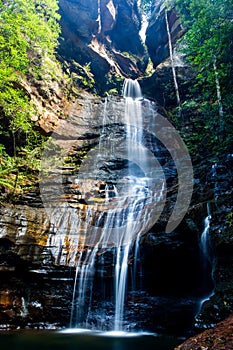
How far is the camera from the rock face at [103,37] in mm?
23516

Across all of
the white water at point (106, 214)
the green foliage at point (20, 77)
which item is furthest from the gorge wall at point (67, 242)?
the green foliage at point (20, 77)

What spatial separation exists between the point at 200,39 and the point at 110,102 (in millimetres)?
9287

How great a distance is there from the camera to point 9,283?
9078 millimetres

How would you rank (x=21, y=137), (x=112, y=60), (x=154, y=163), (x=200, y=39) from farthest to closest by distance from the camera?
(x=112, y=60)
(x=154, y=163)
(x=21, y=137)
(x=200, y=39)

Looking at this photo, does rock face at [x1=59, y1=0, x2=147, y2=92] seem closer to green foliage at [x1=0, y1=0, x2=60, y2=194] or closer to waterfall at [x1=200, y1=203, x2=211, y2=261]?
green foliage at [x1=0, y1=0, x2=60, y2=194]

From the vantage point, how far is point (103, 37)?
27.0 meters

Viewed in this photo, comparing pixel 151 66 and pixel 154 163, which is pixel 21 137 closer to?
pixel 154 163

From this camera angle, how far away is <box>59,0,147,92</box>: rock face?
77.2 feet

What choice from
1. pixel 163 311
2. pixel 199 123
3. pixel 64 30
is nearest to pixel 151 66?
pixel 64 30

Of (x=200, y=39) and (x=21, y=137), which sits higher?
(x=200, y=39)

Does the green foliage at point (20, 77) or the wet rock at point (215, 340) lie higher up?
the green foliage at point (20, 77)

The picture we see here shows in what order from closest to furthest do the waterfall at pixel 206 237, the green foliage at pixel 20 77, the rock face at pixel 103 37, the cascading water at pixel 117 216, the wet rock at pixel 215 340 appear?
the wet rock at pixel 215 340, the waterfall at pixel 206 237, the cascading water at pixel 117 216, the green foliage at pixel 20 77, the rock face at pixel 103 37

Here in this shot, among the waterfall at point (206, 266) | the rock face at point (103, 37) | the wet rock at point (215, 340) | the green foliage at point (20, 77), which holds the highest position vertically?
the rock face at point (103, 37)

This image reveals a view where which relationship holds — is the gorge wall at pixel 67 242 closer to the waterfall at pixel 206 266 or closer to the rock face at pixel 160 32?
the waterfall at pixel 206 266
